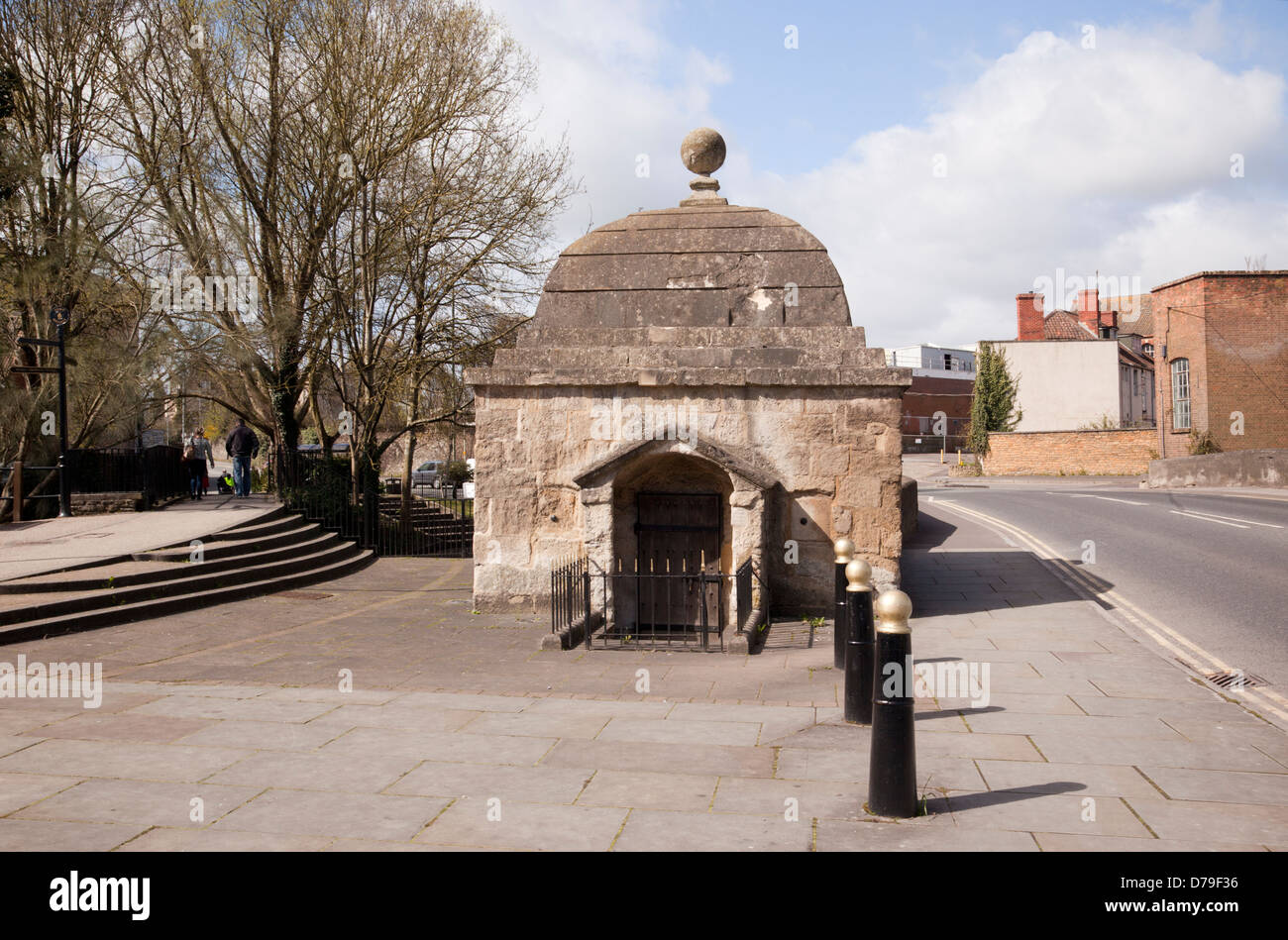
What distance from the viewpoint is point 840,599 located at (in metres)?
8.84

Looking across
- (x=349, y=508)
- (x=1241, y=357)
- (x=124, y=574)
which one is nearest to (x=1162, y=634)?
(x=124, y=574)

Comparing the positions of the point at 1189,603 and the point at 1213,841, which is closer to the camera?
the point at 1213,841

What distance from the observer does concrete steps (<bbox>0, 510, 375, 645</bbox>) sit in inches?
431

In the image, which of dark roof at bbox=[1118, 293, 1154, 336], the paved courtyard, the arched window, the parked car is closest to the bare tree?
the paved courtyard

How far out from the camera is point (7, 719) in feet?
23.2

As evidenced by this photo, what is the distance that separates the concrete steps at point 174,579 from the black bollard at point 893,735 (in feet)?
30.8

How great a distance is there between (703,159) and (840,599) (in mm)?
7500

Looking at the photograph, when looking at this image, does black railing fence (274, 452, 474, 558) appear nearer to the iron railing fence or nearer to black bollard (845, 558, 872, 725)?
the iron railing fence

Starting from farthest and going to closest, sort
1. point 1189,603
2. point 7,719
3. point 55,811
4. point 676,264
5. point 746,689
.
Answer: point 676,264, point 1189,603, point 746,689, point 7,719, point 55,811

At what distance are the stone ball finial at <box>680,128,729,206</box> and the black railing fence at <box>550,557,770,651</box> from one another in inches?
210

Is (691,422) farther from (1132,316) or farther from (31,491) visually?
(1132,316)

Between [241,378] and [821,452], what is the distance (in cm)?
1564
